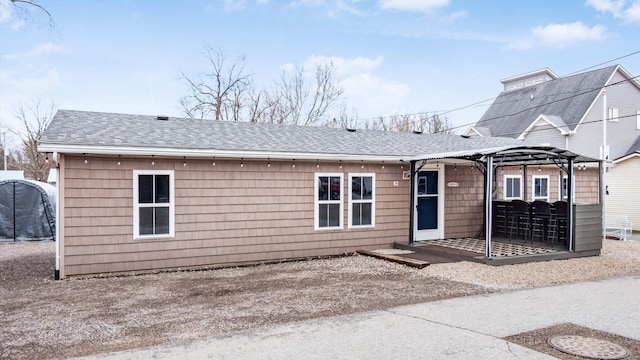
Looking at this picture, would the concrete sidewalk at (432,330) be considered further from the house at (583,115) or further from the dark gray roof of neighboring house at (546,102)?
the dark gray roof of neighboring house at (546,102)

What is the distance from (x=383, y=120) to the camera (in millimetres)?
35531

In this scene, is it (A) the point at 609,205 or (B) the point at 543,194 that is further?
(A) the point at 609,205

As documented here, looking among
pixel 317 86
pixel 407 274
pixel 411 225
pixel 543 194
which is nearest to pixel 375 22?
pixel 317 86

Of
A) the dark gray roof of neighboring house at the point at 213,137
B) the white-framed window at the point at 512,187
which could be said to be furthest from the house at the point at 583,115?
the dark gray roof of neighboring house at the point at 213,137

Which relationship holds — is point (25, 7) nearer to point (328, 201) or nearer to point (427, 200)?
point (328, 201)

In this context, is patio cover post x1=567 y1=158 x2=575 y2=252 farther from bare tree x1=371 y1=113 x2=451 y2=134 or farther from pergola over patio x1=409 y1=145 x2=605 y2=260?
bare tree x1=371 y1=113 x2=451 y2=134

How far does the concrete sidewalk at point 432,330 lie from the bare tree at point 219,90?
2362 centimetres

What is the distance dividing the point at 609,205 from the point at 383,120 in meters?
19.6

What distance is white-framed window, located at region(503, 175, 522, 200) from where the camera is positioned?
43.2ft

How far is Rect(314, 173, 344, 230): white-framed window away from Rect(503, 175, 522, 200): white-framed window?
211 inches

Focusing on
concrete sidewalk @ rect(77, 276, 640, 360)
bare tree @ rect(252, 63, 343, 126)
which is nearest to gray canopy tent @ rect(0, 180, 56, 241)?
concrete sidewalk @ rect(77, 276, 640, 360)

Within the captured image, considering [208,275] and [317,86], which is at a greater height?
[317,86]

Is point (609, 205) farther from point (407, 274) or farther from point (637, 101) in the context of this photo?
point (407, 274)

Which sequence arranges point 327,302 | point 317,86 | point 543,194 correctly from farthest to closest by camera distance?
point 317,86 < point 543,194 < point 327,302
